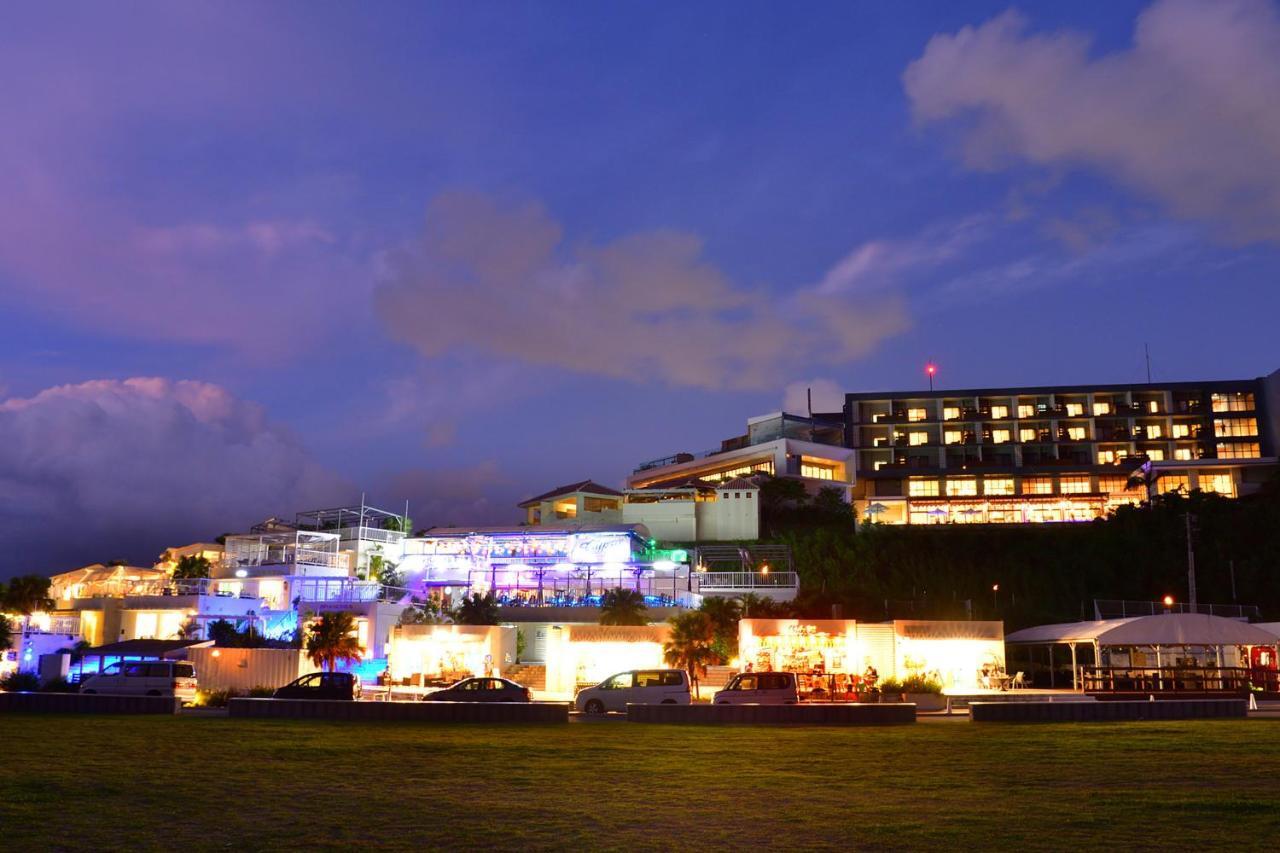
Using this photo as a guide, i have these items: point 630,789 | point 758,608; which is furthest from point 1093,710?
point 758,608

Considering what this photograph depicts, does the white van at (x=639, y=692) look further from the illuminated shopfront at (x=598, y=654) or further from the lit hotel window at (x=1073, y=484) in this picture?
the lit hotel window at (x=1073, y=484)

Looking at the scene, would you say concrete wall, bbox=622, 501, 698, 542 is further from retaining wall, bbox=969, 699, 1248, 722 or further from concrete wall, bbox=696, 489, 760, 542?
retaining wall, bbox=969, 699, 1248, 722

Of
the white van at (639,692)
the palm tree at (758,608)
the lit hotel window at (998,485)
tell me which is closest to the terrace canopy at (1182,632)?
the palm tree at (758,608)

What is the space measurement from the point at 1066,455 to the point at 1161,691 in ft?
217

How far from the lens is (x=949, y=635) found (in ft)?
122

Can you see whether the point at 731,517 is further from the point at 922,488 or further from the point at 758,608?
the point at 758,608

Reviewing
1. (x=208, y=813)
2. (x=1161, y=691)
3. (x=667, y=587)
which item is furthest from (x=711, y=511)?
(x=208, y=813)

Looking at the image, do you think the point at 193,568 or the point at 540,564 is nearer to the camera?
the point at 540,564

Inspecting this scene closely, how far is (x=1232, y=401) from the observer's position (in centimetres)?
9131

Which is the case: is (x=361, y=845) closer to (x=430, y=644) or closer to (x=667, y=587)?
(x=430, y=644)

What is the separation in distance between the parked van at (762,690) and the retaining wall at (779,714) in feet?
13.8

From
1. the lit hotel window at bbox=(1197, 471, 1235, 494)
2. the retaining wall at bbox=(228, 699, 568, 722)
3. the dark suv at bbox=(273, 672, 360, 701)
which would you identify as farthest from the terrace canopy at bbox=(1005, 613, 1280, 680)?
the lit hotel window at bbox=(1197, 471, 1235, 494)

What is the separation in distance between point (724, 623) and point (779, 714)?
15.9 meters

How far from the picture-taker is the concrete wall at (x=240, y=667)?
108 ft
